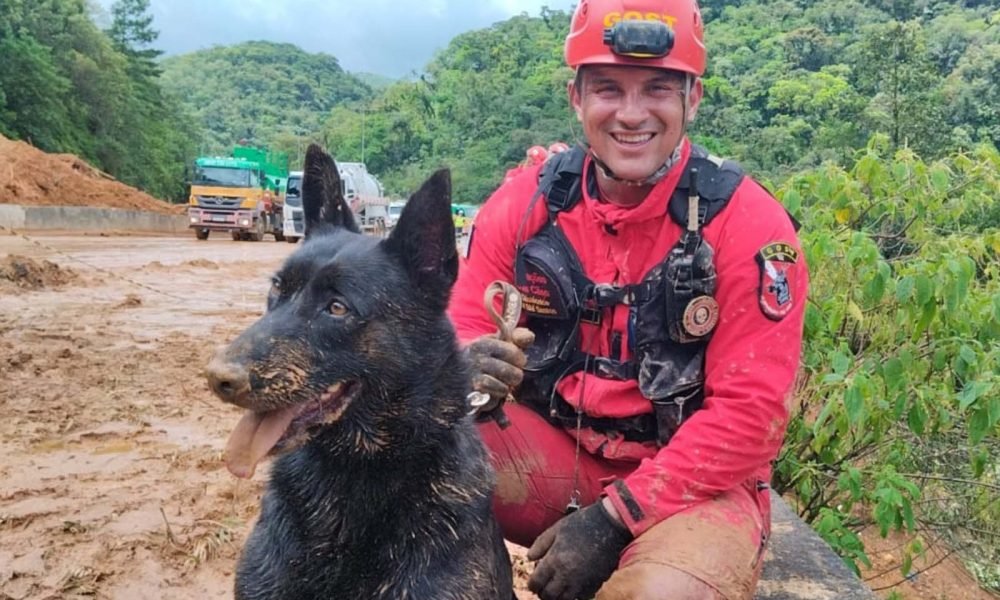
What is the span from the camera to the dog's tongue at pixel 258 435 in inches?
76.8

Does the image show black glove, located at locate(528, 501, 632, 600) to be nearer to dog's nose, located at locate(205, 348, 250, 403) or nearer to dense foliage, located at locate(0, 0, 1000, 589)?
dog's nose, located at locate(205, 348, 250, 403)

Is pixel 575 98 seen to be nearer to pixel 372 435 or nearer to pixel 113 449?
pixel 372 435

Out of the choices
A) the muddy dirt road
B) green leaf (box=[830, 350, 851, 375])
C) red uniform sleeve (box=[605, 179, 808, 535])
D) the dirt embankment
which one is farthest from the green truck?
red uniform sleeve (box=[605, 179, 808, 535])

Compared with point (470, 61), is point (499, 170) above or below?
below

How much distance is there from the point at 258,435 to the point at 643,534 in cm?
117

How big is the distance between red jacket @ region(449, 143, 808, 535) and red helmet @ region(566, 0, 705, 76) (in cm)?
32

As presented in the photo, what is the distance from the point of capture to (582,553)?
2.41 metres

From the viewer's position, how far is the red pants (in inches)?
89.2

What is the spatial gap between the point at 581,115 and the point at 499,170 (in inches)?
2700

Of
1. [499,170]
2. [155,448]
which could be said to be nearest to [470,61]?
[499,170]

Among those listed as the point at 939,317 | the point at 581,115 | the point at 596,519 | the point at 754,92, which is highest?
the point at 754,92

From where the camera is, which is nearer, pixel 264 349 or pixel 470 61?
pixel 264 349

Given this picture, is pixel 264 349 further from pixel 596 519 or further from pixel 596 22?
pixel 596 22

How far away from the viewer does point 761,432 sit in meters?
2.37
